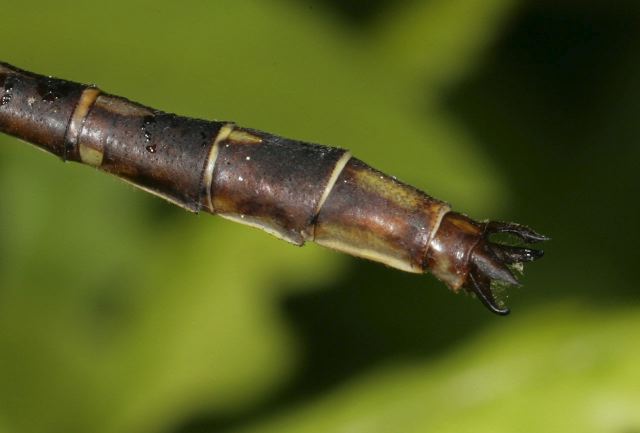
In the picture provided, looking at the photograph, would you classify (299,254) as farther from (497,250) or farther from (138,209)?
(497,250)

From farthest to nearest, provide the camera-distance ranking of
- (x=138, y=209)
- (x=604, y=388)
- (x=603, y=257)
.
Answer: (x=138, y=209) → (x=603, y=257) → (x=604, y=388)

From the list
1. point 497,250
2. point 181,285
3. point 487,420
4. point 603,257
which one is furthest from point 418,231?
point 181,285

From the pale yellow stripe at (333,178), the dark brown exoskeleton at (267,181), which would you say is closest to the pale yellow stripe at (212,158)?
the dark brown exoskeleton at (267,181)

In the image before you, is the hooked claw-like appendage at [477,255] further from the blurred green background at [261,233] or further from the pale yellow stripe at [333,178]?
the blurred green background at [261,233]

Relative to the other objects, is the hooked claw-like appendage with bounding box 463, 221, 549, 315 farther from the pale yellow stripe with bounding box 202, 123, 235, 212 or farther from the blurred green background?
the blurred green background

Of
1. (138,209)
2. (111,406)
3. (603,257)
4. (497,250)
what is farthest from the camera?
(138,209)

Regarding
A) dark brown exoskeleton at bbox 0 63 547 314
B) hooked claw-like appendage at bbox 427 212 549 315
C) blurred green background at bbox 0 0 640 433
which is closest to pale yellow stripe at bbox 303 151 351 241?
dark brown exoskeleton at bbox 0 63 547 314

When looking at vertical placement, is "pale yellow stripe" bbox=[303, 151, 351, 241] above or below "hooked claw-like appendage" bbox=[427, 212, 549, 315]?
above
